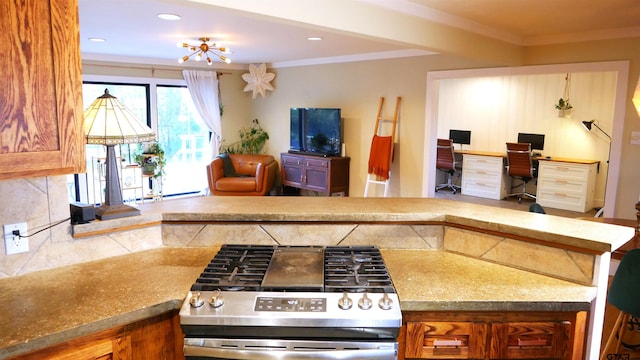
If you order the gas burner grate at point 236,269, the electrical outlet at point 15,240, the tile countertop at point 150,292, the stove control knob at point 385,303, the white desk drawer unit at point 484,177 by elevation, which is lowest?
the white desk drawer unit at point 484,177

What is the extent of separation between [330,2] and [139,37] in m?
3.05

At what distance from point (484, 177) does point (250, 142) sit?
4.05 metres

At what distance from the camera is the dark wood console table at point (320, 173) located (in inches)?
259

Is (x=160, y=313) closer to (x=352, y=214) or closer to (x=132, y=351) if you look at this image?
(x=132, y=351)

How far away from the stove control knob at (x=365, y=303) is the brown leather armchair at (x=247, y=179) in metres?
5.35

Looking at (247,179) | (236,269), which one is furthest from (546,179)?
(236,269)

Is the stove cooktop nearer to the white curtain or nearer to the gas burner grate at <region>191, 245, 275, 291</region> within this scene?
the gas burner grate at <region>191, 245, 275, 291</region>

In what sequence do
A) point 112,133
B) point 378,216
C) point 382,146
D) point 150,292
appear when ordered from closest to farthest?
point 150,292, point 112,133, point 378,216, point 382,146

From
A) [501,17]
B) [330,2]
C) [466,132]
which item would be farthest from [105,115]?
[466,132]

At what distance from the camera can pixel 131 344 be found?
157 cm

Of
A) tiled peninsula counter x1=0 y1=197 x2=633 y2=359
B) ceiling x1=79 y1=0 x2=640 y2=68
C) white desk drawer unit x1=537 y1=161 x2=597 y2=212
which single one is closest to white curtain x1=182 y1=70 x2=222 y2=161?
ceiling x1=79 y1=0 x2=640 y2=68

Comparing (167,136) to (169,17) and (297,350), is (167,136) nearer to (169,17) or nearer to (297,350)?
(169,17)

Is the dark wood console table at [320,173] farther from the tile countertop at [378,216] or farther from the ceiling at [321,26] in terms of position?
the tile countertop at [378,216]

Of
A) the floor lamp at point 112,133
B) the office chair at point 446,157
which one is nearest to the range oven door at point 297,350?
the floor lamp at point 112,133
